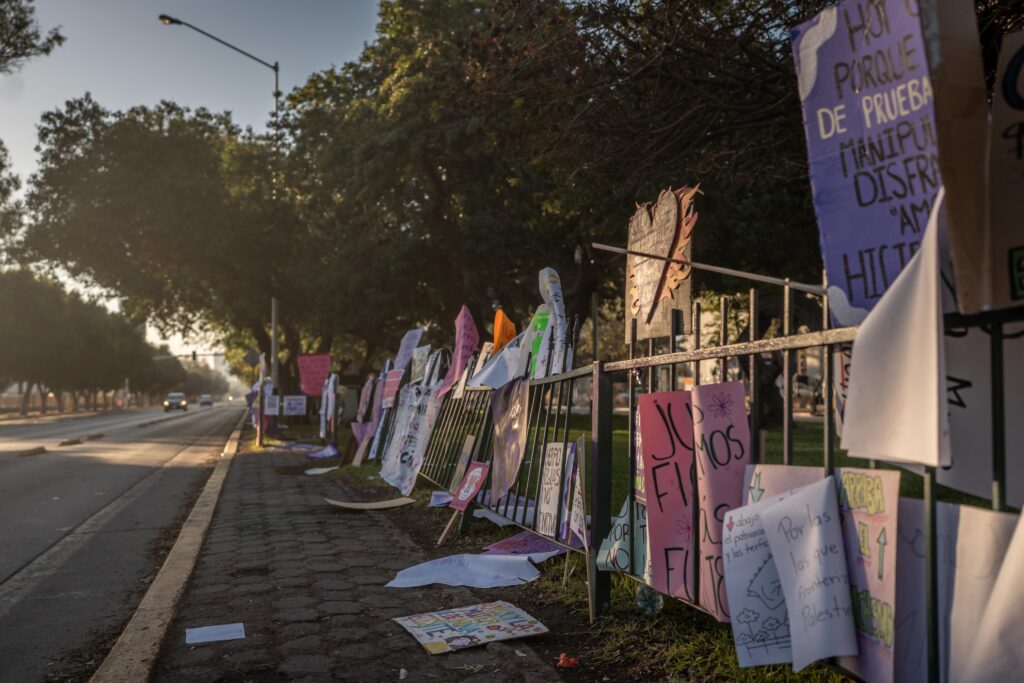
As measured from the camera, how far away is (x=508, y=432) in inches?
245

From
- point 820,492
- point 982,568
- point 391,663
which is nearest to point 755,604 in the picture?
point 820,492

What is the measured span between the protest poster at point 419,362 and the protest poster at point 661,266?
19.5 feet

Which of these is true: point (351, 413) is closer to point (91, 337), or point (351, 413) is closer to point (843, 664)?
point (843, 664)

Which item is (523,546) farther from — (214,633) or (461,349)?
(461,349)

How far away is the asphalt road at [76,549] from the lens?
15.2 feet

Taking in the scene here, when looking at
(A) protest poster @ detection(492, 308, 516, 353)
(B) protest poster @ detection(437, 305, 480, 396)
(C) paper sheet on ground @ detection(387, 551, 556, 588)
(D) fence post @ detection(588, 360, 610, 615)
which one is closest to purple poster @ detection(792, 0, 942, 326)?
(D) fence post @ detection(588, 360, 610, 615)

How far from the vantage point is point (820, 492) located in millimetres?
2686

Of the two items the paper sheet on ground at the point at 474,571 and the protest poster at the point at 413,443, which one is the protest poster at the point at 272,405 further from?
the paper sheet on ground at the point at 474,571

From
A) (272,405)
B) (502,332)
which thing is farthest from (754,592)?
(272,405)

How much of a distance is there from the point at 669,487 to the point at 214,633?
7.95 ft

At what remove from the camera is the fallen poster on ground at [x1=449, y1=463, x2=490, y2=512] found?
262 inches

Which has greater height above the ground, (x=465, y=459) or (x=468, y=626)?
(x=465, y=459)

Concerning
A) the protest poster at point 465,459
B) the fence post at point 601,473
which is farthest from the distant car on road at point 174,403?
the fence post at point 601,473

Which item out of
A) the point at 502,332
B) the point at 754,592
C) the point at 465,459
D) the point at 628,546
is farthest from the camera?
the point at 465,459
